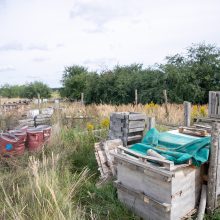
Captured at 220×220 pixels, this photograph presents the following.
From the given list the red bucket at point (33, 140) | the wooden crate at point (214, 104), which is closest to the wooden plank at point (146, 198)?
the red bucket at point (33, 140)

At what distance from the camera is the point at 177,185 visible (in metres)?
2.68

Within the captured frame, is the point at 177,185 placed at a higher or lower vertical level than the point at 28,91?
lower

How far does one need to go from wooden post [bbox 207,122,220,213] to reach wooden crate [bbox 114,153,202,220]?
15cm

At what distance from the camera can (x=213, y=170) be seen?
2986mm

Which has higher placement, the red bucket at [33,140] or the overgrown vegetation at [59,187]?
the red bucket at [33,140]

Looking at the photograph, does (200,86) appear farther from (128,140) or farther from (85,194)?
(85,194)

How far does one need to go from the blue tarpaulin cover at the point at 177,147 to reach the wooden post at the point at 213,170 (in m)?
0.11

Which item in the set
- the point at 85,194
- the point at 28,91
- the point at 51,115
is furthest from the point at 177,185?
the point at 28,91

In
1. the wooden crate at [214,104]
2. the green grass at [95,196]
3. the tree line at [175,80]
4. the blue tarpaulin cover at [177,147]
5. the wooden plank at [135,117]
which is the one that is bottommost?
the green grass at [95,196]

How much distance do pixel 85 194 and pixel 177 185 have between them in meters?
1.79

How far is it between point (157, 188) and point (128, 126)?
217 centimetres

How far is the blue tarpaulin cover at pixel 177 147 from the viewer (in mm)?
2847

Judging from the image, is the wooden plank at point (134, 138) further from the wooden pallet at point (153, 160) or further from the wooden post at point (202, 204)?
the wooden post at point (202, 204)

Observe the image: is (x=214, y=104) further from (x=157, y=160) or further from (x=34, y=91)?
(x=34, y=91)
